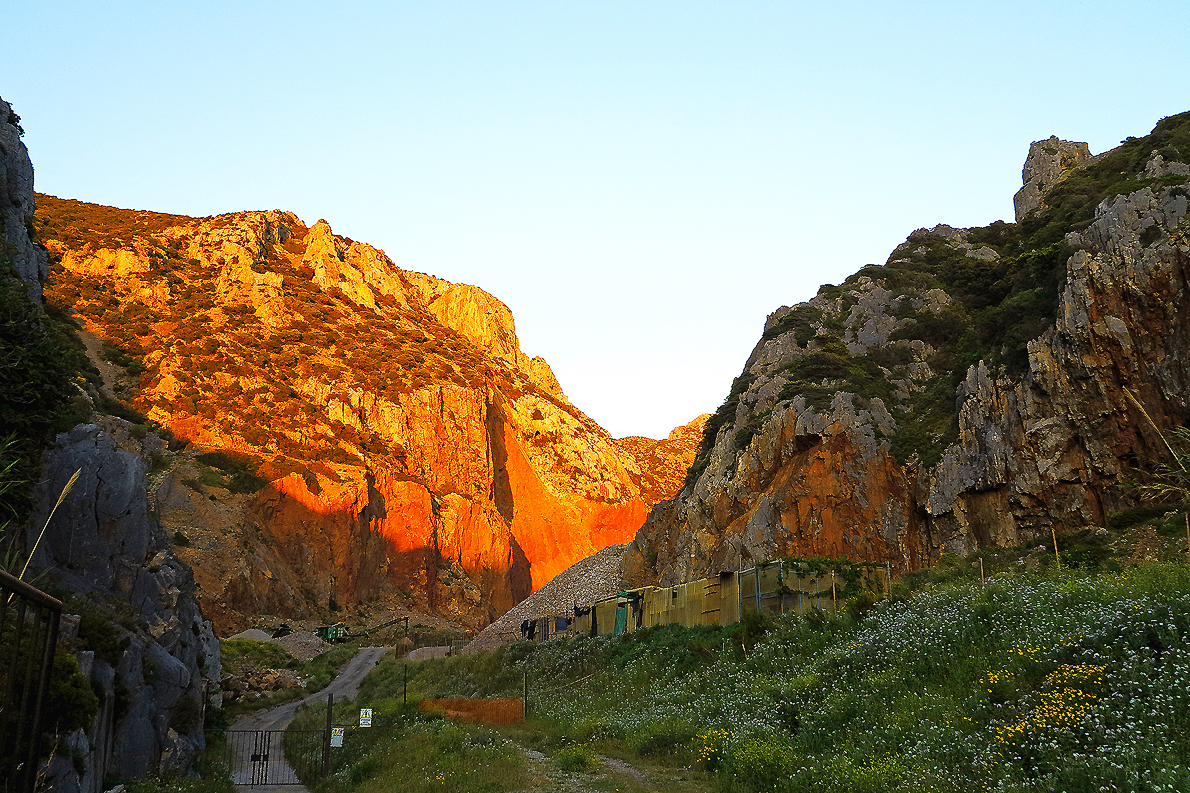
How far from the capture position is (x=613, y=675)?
98.9 feet

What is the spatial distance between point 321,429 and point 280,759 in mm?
60194

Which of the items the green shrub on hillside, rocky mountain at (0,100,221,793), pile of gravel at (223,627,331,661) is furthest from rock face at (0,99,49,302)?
pile of gravel at (223,627,331,661)

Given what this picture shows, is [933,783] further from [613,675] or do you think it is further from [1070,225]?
[1070,225]

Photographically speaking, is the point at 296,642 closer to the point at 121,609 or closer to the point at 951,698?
the point at 121,609

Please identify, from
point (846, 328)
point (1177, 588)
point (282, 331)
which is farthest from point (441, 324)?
point (1177, 588)

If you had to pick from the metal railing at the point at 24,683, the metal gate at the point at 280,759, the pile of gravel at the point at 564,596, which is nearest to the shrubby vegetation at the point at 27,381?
the metal gate at the point at 280,759

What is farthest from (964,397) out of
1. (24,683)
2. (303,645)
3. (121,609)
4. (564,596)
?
(303,645)

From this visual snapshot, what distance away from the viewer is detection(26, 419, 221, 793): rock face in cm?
1716

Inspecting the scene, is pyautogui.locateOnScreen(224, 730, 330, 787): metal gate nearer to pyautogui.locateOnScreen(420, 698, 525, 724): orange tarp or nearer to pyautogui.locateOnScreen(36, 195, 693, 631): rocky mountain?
pyautogui.locateOnScreen(420, 698, 525, 724): orange tarp

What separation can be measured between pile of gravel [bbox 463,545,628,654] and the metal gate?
25235 millimetres

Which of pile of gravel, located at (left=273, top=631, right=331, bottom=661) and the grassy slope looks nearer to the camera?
the grassy slope

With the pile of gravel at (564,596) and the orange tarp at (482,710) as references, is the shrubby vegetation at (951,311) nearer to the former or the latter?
the pile of gravel at (564,596)

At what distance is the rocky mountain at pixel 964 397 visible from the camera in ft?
96.7

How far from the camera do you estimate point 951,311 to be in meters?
50.5
